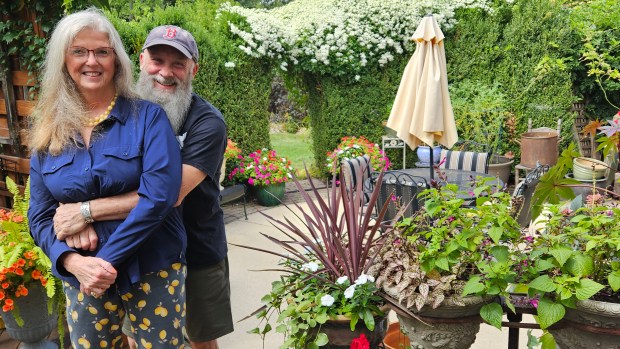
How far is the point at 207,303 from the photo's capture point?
2.41 metres

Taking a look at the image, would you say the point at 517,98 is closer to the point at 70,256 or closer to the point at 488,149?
the point at 488,149

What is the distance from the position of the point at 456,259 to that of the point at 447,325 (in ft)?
0.76

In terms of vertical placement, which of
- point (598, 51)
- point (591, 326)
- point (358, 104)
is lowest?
point (591, 326)

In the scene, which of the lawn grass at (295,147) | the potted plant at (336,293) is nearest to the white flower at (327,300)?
the potted plant at (336,293)

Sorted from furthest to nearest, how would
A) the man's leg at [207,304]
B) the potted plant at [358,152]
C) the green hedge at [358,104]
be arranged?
the green hedge at [358,104], the potted plant at [358,152], the man's leg at [207,304]

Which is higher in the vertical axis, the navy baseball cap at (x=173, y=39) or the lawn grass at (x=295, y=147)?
the navy baseball cap at (x=173, y=39)

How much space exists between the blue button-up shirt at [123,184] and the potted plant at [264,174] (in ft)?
16.3

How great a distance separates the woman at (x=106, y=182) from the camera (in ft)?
6.17

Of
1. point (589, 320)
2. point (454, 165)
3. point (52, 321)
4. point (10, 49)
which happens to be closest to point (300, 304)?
point (589, 320)

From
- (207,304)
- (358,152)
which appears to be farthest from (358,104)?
(207,304)

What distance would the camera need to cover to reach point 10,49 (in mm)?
3691

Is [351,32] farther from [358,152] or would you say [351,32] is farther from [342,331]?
[342,331]

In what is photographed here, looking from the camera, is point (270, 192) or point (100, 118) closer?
point (100, 118)

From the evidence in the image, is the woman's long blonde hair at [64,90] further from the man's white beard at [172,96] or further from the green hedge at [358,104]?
the green hedge at [358,104]
